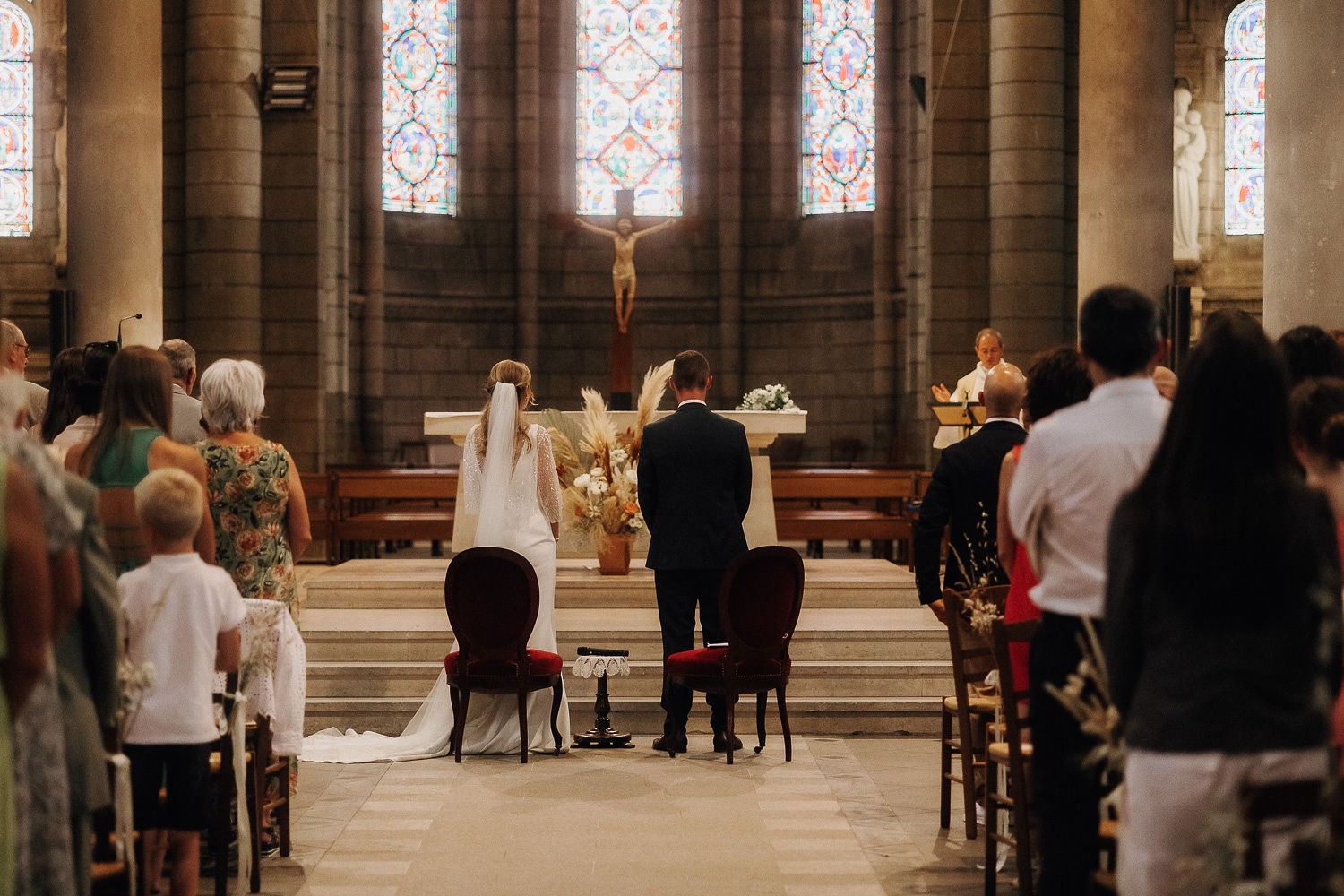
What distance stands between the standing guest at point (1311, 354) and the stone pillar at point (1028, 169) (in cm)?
1015

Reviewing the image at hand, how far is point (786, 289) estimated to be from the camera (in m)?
20.5

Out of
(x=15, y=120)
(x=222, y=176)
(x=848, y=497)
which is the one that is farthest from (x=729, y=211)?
(x=15, y=120)

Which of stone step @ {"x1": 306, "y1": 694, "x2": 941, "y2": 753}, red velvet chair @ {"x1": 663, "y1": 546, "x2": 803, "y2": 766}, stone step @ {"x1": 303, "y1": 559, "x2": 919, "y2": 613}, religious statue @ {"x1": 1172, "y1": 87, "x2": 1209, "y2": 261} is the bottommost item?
stone step @ {"x1": 306, "y1": 694, "x2": 941, "y2": 753}

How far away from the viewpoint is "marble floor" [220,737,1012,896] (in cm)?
532

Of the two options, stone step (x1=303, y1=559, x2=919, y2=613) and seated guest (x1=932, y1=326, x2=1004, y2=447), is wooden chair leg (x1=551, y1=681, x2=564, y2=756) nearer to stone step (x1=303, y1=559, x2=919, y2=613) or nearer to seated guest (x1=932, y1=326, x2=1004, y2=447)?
stone step (x1=303, y1=559, x2=919, y2=613)

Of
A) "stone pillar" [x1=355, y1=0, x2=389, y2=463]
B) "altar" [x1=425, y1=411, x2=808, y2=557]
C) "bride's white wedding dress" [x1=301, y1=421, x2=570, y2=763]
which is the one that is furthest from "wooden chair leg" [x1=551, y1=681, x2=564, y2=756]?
"stone pillar" [x1=355, y1=0, x2=389, y2=463]

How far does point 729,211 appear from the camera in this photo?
20453mm

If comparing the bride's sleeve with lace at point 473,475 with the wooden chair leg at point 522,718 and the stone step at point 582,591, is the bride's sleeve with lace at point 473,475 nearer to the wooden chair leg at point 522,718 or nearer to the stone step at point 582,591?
the wooden chair leg at point 522,718

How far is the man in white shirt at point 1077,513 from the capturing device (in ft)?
11.8

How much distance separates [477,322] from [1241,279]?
8992mm

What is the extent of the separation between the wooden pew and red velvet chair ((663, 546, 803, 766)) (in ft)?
18.1

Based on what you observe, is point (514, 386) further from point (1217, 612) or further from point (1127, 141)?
point (1217, 612)

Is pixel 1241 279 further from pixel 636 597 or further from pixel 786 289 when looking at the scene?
pixel 636 597

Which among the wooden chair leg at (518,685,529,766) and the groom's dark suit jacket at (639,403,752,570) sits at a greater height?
the groom's dark suit jacket at (639,403,752,570)
